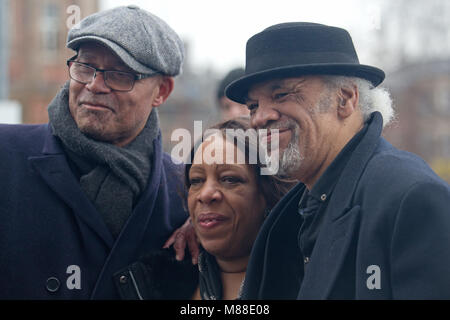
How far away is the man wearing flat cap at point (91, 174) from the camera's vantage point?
98.7 inches

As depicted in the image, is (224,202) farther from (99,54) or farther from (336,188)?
(99,54)

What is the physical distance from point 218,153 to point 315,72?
→ 613 millimetres

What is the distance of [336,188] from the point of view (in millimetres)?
2109

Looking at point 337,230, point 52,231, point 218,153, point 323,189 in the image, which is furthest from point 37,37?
point 337,230

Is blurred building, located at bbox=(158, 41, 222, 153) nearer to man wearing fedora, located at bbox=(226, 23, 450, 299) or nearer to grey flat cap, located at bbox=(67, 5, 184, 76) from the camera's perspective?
grey flat cap, located at bbox=(67, 5, 184, 76)

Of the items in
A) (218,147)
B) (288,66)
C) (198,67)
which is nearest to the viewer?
(288,66)

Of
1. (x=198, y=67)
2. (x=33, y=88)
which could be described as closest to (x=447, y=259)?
(x=33, y=88)

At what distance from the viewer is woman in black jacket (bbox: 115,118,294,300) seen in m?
2.51

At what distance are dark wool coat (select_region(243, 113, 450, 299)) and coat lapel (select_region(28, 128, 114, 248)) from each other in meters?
0.99

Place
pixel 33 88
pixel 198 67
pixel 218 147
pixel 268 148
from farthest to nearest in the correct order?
pixel 198 67 → pixel 33 88 → pixel 218 147 → pixel 268 148

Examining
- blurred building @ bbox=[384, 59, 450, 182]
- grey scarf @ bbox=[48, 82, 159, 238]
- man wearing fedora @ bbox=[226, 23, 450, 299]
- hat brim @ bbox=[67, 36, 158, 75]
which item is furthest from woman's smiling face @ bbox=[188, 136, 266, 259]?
blurred building @ bbox=[384, 59, 450, 182]

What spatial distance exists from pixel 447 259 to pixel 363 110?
77 cm

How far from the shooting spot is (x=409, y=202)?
182 centimetres
